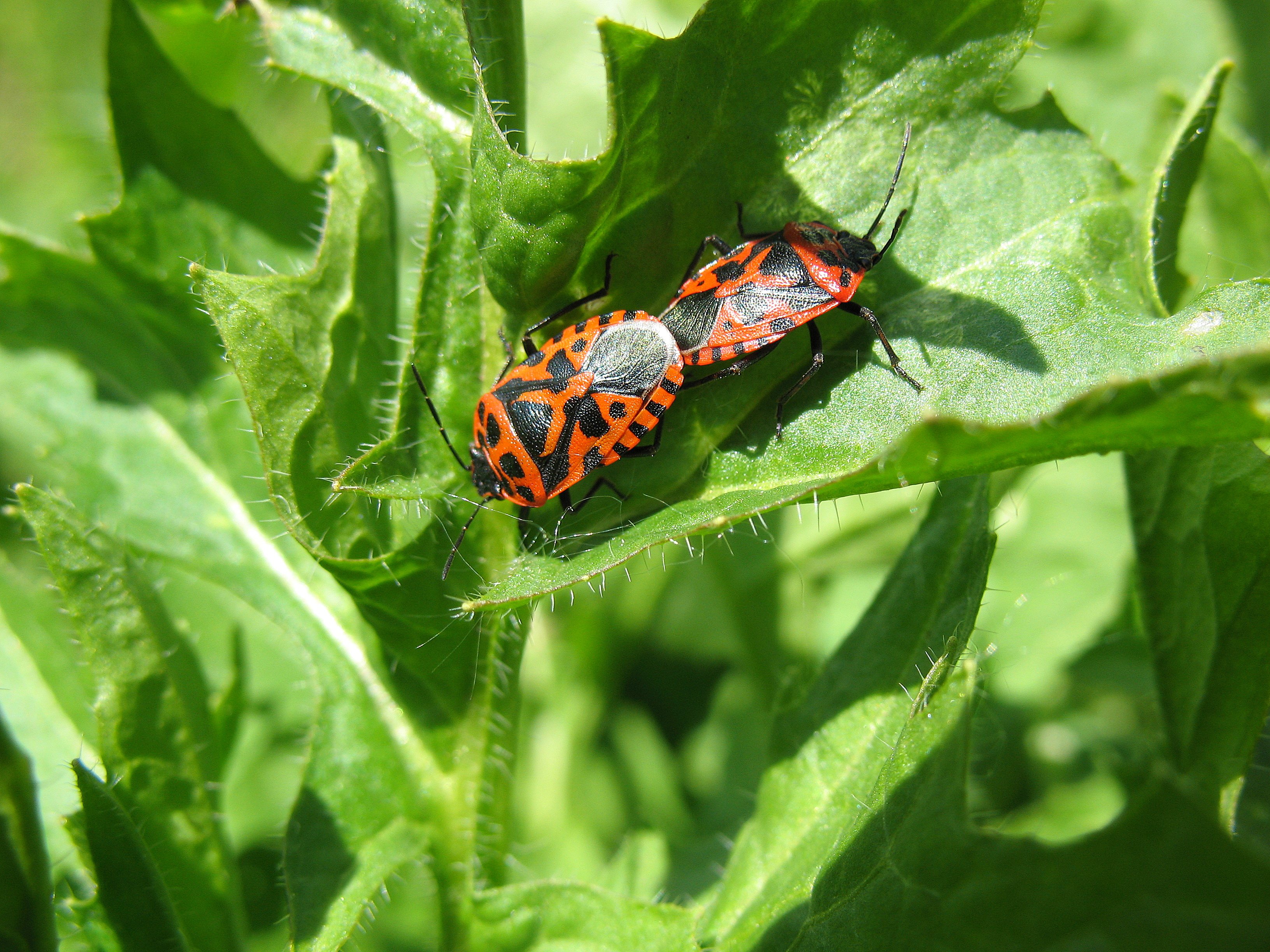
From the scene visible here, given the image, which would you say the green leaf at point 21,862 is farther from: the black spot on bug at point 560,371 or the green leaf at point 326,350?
the black spot on bug at point 560,371

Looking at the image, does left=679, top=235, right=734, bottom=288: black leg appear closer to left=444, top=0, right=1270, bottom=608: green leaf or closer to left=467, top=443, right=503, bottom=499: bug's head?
left=444, top=0, right=1270, bottom=608: green leaf

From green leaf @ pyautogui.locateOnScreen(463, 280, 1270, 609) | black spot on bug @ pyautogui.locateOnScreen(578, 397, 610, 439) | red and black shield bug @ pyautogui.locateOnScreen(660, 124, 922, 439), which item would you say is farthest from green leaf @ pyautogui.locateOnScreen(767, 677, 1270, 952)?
black spot on bug @ pyautogui.locateOnScreen(578, 397, 610, 439)

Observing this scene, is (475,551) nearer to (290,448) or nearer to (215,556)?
(290,448)

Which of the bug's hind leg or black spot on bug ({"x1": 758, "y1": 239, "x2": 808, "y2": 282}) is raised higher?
black spot on bug ({"x1": 758, "y1": 239, "x2": 808, "y2": 282})

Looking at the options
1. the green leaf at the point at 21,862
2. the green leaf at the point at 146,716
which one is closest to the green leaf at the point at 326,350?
the green leaf at the point at 146,716

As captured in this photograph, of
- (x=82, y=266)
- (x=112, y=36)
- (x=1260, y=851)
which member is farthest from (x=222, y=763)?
(x=1260, y=851)

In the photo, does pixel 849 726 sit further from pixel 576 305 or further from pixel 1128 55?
pixel 1128 55
